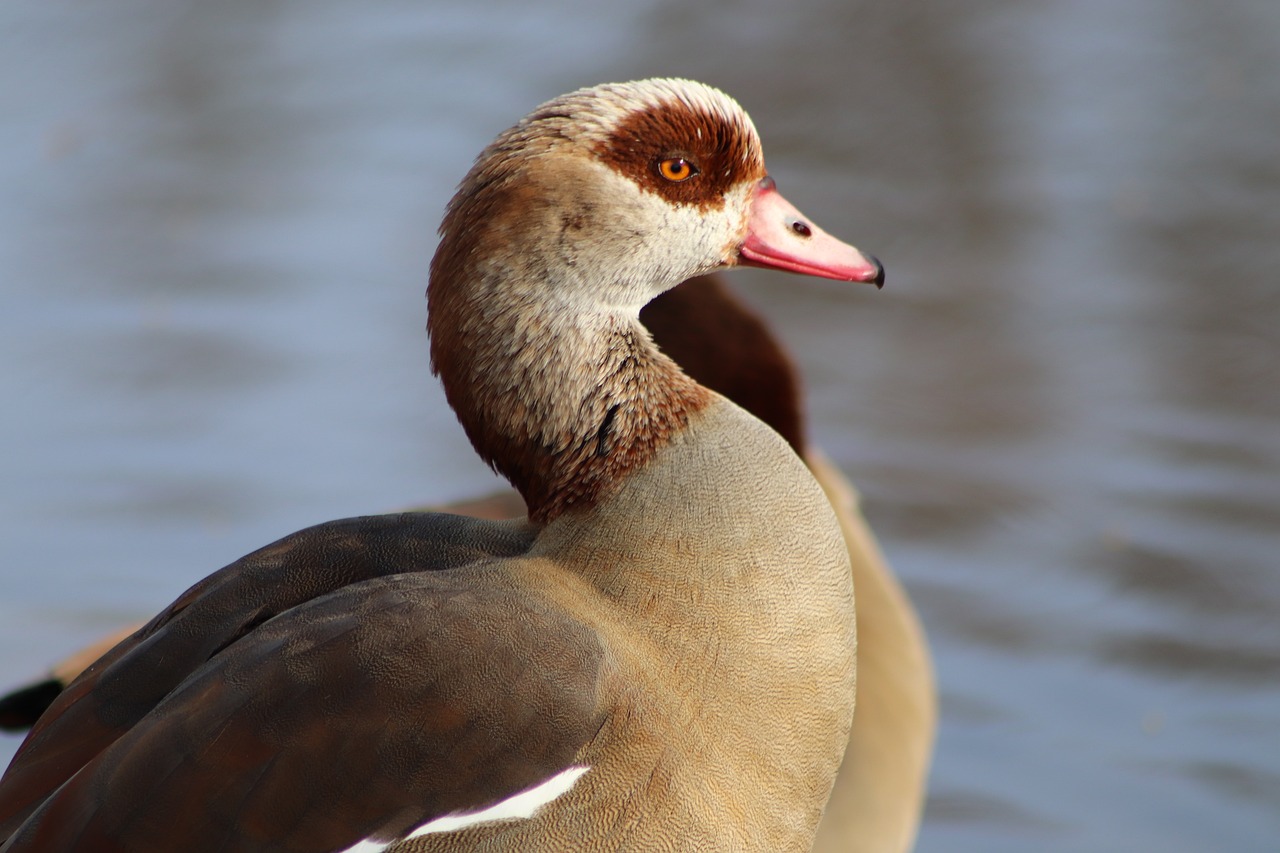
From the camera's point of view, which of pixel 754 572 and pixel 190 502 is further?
pixel 190 502

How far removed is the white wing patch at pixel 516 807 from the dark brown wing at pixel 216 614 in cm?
38

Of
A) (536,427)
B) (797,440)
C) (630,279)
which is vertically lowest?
(797,440)

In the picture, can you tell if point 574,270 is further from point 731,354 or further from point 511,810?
point 731,354

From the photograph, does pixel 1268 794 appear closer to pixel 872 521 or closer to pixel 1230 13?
pixel 872 521

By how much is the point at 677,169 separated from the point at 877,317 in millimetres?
3607

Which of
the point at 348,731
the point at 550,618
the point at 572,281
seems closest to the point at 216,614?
the point at 348,731

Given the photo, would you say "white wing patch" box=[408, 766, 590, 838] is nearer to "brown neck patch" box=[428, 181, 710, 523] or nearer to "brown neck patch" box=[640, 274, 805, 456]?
"brown neck patch" box=[428, 181, 710, 523]

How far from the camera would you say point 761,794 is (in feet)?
7.56

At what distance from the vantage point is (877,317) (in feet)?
19.7

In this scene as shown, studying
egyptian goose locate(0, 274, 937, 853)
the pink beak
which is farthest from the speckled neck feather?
egyptian goose locate(0, 274, 937, 853)

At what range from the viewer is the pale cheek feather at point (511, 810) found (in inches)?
84.3

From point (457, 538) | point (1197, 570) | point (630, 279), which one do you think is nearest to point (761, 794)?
point (457, 538)

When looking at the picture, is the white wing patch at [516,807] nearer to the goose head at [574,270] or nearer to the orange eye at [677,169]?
the goose head at [574,270]

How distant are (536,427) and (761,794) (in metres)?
0.59
